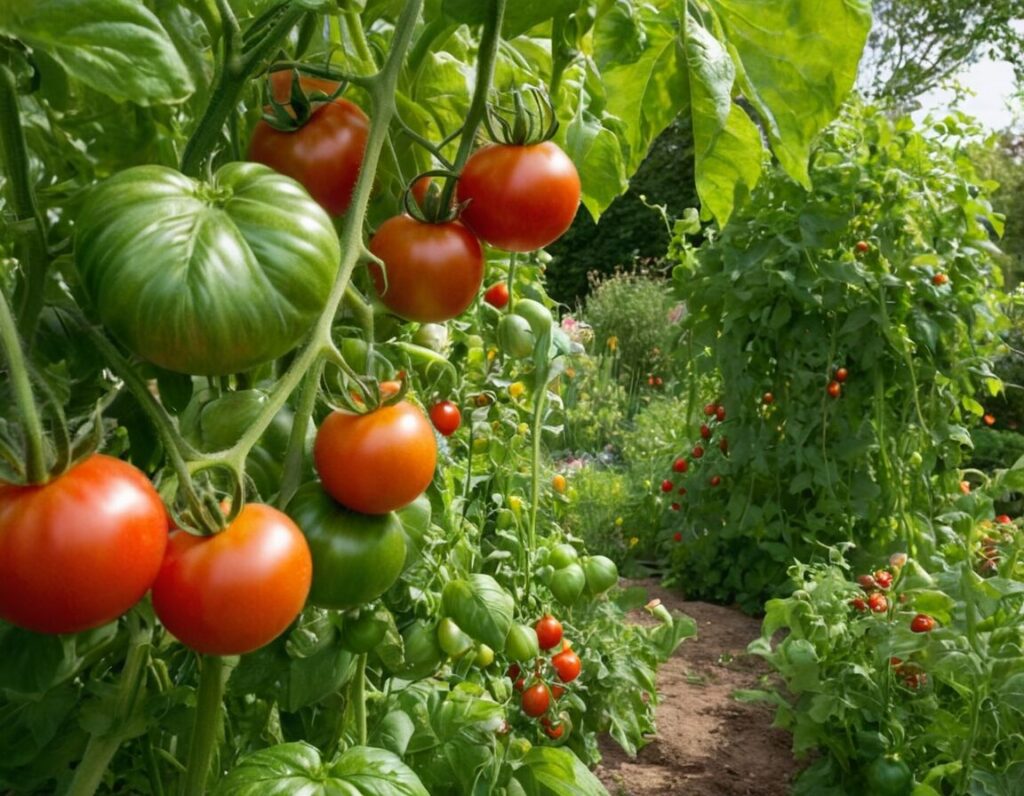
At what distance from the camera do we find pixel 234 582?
43 cm

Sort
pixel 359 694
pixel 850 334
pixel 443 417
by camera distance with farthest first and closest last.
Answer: pixel 850 334, pixel 443 417, pixel 359 694

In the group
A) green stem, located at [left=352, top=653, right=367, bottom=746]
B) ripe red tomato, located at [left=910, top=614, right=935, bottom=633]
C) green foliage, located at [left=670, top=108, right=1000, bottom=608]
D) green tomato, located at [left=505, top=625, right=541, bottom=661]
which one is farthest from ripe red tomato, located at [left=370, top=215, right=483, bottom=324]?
green foliage, located at [left=670, top=108, right=1000, bottom=608]

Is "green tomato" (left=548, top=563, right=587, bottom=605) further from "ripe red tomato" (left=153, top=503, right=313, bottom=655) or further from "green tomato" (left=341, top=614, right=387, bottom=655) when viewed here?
"ripe red tomato" (left=153, top=503, right=313, bottom=655)

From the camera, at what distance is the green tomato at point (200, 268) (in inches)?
16.1

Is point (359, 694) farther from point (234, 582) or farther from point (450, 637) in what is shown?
point (234, 582)

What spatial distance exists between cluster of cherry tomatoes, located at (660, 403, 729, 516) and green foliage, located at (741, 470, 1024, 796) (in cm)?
140

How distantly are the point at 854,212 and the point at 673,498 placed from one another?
4.47ft

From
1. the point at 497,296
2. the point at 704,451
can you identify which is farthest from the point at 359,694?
the point at 704,451

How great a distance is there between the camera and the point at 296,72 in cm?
60

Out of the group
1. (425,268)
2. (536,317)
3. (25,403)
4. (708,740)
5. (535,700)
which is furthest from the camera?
(708,740)

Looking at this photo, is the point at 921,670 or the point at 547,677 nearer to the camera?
the point at 547,677

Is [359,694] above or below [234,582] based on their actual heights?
below

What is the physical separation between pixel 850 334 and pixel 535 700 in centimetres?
201

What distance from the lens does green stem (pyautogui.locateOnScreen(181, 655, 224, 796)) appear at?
0.56 m
